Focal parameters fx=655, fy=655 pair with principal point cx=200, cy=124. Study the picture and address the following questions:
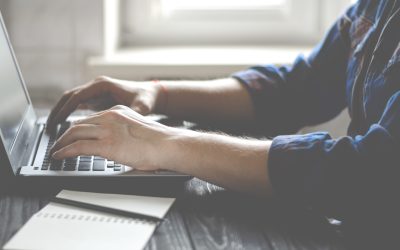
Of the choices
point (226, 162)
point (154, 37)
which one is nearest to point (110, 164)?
point (226, 162)

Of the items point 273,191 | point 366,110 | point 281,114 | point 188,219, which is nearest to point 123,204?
point 188,219

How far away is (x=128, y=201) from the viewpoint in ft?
2.88

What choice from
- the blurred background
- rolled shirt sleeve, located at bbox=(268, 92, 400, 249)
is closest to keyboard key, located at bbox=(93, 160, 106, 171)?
rolled shirt sleeve, located at bbox=(268, 92, 400, 249)

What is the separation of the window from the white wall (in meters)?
0.27

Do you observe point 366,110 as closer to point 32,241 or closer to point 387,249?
point 387,249

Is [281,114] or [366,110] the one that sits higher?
[366,110]

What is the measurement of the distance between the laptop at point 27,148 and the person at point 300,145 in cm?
2

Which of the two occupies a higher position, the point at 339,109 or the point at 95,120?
the point at 95,120

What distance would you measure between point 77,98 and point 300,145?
0.53 meters

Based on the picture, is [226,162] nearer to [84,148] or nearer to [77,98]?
[84,148]

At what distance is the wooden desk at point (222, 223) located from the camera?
776 mm

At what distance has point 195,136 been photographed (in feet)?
Result: 3.14

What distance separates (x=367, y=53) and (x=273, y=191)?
414 millimetres

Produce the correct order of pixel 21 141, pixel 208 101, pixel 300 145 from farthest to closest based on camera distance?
pixel 208 101 → pixel 21 141 → pixel 300 145
